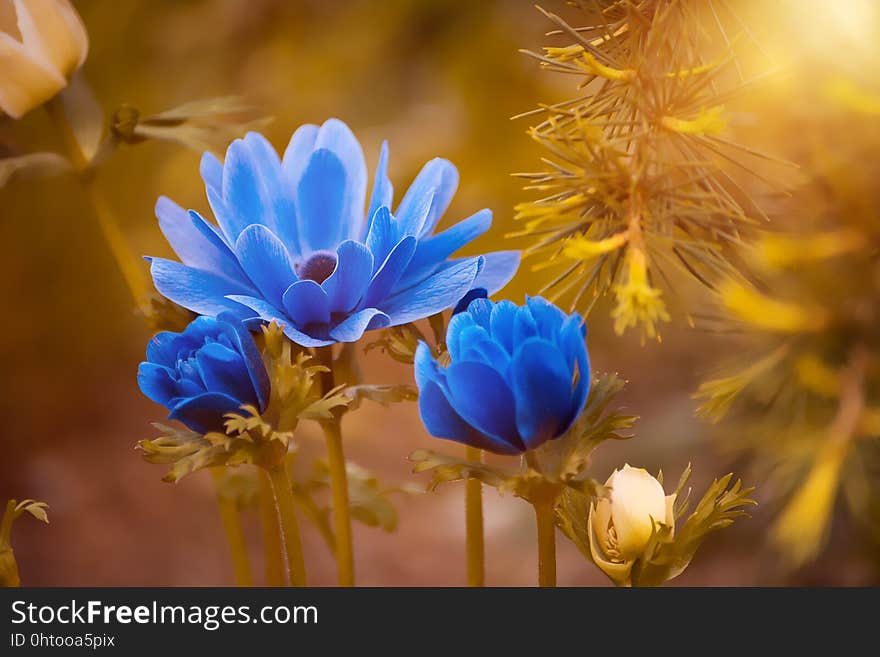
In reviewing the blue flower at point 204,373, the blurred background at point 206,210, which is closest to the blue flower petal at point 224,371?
the blue flower at point 204,373

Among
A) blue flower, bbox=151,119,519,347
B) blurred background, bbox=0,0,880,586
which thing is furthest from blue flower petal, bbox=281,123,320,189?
blurred background, bbox=0,0,880,586

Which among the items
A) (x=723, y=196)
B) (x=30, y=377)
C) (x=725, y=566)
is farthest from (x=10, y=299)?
(x=723, y=196)

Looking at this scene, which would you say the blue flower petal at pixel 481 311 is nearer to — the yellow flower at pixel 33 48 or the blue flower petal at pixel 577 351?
the blue flower petal at pixel 577 351

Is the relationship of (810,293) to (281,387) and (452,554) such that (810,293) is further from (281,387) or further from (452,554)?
(452,554)

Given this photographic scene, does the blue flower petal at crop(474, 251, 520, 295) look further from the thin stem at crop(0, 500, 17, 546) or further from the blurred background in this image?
the blurred background

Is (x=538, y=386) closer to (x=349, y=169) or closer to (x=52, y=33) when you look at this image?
(x=349, y=169)

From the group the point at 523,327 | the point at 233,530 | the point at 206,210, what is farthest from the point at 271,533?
the point at 206,210
